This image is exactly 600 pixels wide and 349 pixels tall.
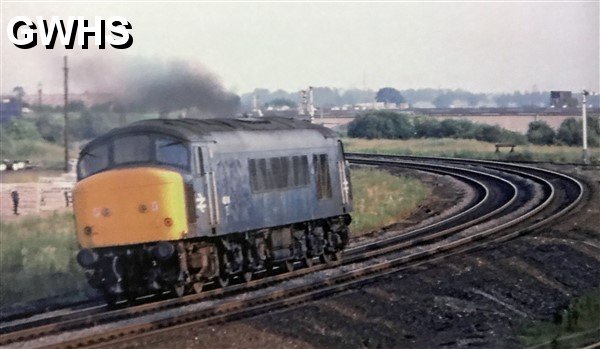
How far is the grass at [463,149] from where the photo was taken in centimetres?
5899

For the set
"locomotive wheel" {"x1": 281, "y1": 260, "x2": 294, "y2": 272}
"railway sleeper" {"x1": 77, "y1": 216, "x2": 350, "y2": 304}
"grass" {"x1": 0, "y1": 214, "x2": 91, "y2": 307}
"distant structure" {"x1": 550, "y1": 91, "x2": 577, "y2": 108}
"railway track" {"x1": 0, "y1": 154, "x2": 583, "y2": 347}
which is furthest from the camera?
"distant structure" {"x1": 550, "y1": 91, "x2": 577, "y2": 108}

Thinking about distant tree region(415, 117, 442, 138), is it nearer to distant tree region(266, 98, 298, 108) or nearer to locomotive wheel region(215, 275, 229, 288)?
distant tree region(266, 98, 298, 108)

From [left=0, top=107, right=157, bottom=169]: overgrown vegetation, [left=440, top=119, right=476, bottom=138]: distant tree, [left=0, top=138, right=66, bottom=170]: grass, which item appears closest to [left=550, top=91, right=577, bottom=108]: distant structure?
[left=440, top=119, right=476, bottom=138]: distant tree

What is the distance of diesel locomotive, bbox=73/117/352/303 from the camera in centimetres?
1842

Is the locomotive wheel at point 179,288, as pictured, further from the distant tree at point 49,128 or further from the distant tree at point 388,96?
the distant tree at point 388,96

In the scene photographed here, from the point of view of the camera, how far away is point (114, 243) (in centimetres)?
1861

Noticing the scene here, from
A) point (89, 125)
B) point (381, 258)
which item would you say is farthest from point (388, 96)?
point (381, 258)

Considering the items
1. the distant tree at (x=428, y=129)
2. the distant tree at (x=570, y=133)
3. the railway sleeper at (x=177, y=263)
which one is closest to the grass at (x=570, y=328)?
the railway sleeper at (x=177, y=263)

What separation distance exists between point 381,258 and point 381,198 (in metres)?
16.7

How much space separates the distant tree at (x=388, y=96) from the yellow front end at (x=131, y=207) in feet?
372

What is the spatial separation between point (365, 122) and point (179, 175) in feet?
215

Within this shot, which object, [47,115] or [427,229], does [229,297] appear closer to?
[427,229]

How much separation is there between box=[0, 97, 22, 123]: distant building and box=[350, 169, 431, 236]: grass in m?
13.8

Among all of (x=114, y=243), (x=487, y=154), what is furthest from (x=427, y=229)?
(x=487, y=154)
